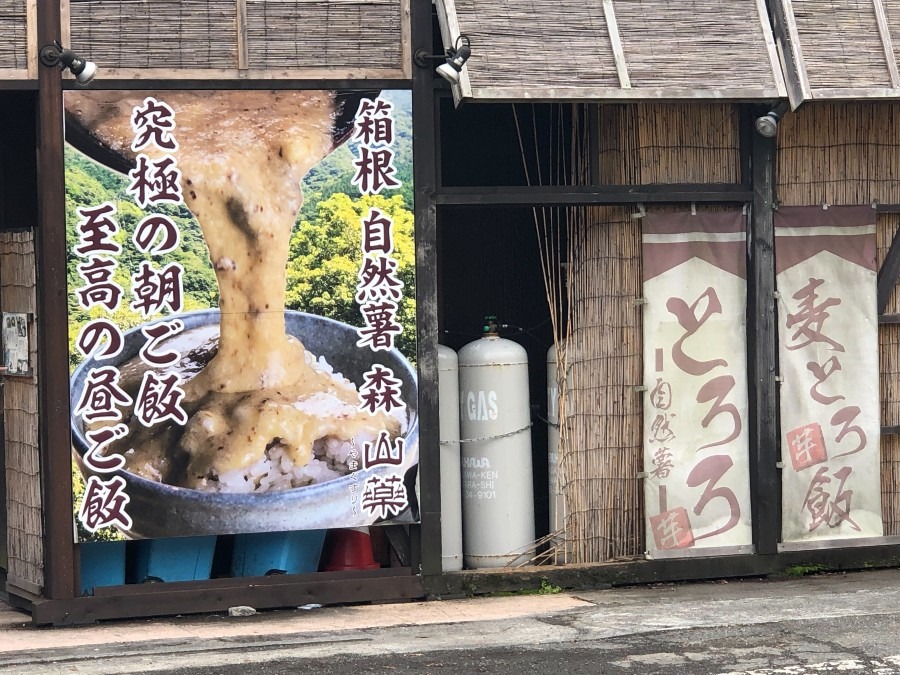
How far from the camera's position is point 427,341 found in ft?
30.2

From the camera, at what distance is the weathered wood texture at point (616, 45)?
891cm

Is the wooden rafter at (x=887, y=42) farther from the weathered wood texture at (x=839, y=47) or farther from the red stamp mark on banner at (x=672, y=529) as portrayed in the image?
the red stamp mark on banner at (x=672, y=529)

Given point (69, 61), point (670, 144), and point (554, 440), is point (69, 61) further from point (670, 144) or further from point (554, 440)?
point (554, 440)

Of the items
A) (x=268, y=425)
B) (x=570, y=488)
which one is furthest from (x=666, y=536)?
(x=268, y=425)

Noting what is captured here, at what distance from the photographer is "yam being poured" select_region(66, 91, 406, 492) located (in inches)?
343

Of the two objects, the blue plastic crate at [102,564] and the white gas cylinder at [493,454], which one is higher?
the white gas cylinder at [493,454]

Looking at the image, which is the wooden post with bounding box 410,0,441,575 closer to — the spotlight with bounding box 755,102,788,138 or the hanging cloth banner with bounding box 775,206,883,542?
the spotlight with bounding box 755,102,788,138

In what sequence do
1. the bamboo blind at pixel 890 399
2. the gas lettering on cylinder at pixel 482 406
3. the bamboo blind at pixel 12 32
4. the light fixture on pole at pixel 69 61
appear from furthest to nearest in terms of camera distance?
the bamboo blind at pixel 890 399
the gas lettering on cylinder at pixel 482 406
the bamboo blind at pixel 12 32
the light fixture on pole at pixel 69 61

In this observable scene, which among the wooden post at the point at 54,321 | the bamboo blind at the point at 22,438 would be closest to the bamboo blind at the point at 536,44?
the wooden post at the point at 54,321

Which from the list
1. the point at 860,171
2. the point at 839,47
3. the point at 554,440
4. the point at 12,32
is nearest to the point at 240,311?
the point at 12,32

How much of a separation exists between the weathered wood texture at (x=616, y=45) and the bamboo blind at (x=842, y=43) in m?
0.29

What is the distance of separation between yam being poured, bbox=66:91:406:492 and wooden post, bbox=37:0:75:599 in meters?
→ 0.24

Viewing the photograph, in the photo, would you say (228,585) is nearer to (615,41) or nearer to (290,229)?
(290,229)

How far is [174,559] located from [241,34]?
3.52 metres
